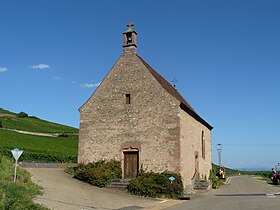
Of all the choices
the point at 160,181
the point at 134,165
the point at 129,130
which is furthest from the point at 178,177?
the point at 129,130

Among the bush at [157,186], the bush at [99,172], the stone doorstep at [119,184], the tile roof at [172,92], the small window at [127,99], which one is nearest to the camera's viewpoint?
the bush at [157,186]

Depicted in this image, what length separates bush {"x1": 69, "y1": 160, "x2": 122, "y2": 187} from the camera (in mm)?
19859

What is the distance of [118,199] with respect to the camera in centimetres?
1588

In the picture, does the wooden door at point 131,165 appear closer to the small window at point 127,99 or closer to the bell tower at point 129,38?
the small window at point 127,99

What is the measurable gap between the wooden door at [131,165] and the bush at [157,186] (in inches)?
99.7

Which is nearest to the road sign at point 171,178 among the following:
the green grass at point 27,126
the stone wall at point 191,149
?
the stone wall at point 191,149

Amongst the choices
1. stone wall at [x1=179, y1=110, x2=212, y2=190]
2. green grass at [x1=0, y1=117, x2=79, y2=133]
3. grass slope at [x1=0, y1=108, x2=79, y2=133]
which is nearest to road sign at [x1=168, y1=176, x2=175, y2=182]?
stone wall at [x1=179, y1=110, x2=212, y2=190]

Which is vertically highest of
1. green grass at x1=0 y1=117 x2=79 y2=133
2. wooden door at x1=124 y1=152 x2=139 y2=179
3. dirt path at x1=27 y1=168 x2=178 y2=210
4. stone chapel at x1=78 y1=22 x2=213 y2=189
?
green grass at x1=0 y1=117 x2=79 y2=133

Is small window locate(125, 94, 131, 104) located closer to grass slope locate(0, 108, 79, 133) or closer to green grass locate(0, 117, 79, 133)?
grass slope locate(0, 108, 79, 133)

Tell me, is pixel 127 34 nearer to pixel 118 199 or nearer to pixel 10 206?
pixel 118 199

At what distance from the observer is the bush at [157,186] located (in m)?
17.7

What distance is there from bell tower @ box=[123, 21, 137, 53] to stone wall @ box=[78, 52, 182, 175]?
0.47 meters

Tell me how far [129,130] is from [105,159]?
2.77 meters

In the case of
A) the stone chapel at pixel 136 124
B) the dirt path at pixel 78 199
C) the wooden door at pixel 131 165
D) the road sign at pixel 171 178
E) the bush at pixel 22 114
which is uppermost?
the bush at pixel 22 114
